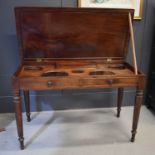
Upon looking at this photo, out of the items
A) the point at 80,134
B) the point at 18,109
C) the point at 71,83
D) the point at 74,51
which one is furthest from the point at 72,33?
the point at 80,134

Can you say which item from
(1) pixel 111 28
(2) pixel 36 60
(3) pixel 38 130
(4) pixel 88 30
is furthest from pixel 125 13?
(3) pixel 38 130

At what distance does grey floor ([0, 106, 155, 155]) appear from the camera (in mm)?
1820

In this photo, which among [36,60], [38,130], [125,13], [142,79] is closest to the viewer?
[142,79]

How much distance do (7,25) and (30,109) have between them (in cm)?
102

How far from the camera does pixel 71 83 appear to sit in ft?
5.48

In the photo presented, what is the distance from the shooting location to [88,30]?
192 centimetres

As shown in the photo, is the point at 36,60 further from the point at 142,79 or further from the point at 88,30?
the point at 142,79

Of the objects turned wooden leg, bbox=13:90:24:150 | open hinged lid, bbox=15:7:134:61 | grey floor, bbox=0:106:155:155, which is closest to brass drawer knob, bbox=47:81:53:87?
turned wooden leg, bbox=13:90:24:150

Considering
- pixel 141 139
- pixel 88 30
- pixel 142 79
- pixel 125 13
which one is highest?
pixel 125 13

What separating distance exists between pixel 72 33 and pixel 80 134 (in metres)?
1.02

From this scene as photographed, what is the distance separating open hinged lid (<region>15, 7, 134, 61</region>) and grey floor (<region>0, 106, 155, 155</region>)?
752 mm

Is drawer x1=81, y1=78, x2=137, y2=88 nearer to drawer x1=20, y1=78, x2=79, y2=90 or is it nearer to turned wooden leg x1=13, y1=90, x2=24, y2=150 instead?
drawer x1=20, y1=78, x2=79, y2=90

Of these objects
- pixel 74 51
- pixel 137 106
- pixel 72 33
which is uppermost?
pixel 72 33

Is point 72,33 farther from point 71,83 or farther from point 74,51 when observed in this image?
point 71,83
